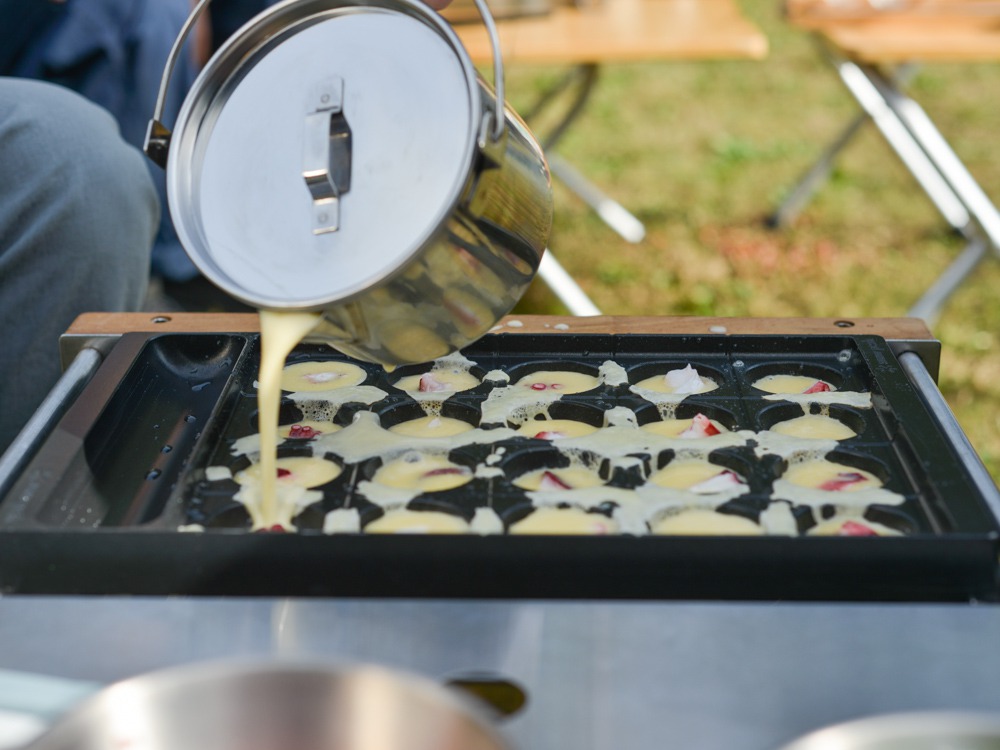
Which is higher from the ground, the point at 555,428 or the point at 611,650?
the point at 555,428

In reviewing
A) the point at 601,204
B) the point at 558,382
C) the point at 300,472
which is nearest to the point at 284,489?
the point at 300,472

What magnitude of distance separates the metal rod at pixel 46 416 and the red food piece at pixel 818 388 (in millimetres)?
814

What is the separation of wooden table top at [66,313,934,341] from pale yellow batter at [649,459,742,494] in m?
0.28

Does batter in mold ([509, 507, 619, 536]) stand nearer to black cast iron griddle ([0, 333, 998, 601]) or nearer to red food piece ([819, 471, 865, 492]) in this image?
black cast iron griddle ([0, 333, 998, 601])

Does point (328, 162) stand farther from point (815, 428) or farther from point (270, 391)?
point (815, 428)

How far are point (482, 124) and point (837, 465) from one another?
0.53 m

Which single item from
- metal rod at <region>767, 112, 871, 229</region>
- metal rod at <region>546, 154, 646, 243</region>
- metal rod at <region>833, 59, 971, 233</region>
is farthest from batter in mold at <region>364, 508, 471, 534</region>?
metal rod at <region>767, 112, 871, 229</region>

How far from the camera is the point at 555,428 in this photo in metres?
1.31

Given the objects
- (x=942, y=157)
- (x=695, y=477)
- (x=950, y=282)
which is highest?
(x=942, y=157)

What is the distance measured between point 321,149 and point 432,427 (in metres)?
0.39

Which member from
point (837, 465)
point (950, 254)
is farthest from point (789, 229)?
point (837, 465)

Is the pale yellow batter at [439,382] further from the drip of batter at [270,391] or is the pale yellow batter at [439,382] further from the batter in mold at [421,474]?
the drip of batter at [270,391]

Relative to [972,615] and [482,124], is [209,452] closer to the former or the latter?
[482,124]

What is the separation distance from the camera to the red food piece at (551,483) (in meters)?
1.15
